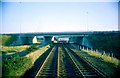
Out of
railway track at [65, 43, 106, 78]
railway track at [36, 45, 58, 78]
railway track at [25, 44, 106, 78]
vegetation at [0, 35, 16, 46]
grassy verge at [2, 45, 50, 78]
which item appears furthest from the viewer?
vegetation at [0, 35, 16, 46]

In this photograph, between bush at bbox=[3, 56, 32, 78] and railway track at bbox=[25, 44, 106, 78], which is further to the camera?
railway track at bbox=[25, 44, 106, 78]

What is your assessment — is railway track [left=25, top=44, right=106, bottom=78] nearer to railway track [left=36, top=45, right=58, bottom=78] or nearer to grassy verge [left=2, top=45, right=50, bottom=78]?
railway track [left=36, top=45, right=58, bottom=78]

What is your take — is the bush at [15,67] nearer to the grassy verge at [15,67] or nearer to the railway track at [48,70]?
the grassy verge at [15,67]

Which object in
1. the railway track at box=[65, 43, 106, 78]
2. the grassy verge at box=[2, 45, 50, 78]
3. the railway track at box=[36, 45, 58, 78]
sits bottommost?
the railway track at box=[36, 45, 58, 78]

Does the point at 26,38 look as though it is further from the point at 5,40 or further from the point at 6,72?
the point at 6,72

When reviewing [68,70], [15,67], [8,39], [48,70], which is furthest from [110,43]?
[8,39]

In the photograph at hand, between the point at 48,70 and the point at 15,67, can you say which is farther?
the point at 48,70

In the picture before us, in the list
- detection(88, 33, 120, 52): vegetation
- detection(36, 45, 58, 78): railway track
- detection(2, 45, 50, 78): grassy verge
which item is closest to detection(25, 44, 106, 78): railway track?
detection(36, 45, 58, 78): railway track

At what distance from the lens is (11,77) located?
727 inches

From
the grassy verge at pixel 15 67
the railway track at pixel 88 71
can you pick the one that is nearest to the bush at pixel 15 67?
the grassy verge at pixel 15 67

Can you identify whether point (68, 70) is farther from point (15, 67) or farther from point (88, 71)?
point (15, 67)

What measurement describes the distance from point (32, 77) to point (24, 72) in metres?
2.24

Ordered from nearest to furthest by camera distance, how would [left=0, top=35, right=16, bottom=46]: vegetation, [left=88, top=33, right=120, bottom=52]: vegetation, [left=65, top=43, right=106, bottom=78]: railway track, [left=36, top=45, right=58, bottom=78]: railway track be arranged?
[left=65, top=43, right=106, bottom=78]: railway track
[left=36, top=45, right=58, bottom=78]: railway track
[left=88, top=33, right=120, bottom=52]: vegetation
[left=0, top=35, right=16, bottom=46]: vegetation

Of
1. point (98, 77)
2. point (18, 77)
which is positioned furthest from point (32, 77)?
point (98, 77)
